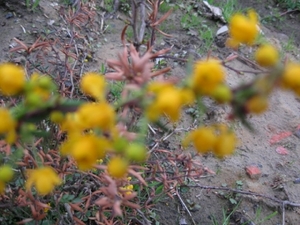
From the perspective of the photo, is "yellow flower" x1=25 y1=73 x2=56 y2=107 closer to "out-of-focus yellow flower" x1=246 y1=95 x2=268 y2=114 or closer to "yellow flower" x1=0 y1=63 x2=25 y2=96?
"yellow flower" x1=0 y1=63 x2=25 y2=96

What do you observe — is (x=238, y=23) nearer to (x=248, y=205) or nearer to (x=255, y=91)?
(x=255, y=91)

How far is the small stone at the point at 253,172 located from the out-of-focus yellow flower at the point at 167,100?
5.44 feet

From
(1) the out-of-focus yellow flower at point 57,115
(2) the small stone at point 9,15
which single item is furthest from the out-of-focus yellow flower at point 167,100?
(2) the small stone at point 9,15

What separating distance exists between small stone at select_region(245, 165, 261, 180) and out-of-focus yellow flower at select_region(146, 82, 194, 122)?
1.66 m

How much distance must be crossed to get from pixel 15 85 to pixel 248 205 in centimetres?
159

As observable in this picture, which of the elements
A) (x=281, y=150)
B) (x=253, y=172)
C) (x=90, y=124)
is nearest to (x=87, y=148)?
(x=90, y=124)

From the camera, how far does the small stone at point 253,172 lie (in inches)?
84.3

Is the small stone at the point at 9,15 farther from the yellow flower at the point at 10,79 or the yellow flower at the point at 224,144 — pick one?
the yellow flower at the point at 224,144

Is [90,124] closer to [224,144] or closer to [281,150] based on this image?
[224,144]

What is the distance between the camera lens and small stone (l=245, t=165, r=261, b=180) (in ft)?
7.02

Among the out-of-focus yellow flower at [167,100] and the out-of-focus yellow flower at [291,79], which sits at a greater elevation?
the out-of-focus yellow flower at [291,79]

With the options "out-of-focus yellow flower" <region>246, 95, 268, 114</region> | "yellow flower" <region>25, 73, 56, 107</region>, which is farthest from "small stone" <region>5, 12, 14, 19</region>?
"out-of-focus yellow flower" <region>246, 95, 268, 114</region>

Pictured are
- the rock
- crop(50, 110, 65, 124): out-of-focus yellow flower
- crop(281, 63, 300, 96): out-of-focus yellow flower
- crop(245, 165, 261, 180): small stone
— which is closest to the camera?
crop(281, 63, 300, 96): out-of-focus yellow flower

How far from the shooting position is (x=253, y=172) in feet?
7.06
